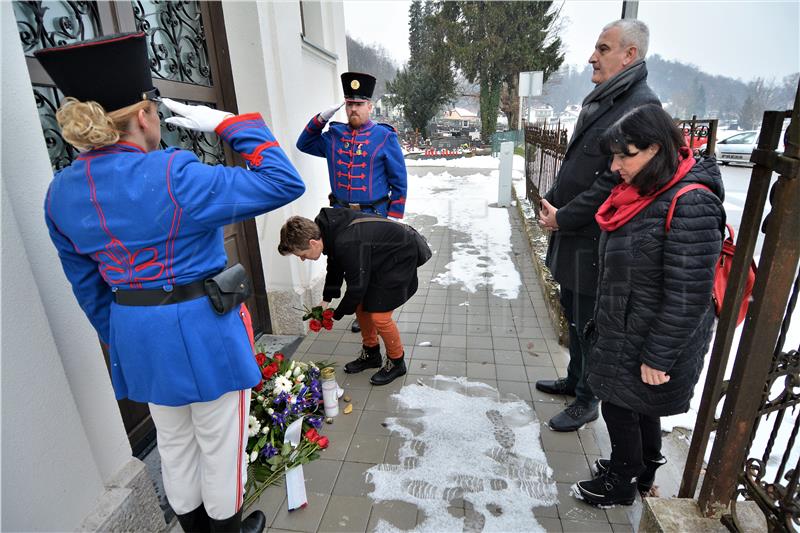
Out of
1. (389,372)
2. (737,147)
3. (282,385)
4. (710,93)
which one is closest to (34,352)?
(282,385)

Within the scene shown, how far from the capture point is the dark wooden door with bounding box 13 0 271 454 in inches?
78.7

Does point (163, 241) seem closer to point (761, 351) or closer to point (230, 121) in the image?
point (230, 121)

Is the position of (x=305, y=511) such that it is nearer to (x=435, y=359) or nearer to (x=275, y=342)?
(x=435, y=359)

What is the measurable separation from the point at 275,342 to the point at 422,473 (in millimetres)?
2073

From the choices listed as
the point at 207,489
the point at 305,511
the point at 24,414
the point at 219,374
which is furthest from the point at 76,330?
the point at 305,511

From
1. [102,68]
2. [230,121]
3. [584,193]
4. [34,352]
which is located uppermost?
[102,68]

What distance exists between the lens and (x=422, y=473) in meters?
2.38

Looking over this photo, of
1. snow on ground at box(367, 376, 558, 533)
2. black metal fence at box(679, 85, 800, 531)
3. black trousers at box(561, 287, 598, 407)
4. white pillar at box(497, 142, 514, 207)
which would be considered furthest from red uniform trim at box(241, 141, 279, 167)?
white pillar at box(497, 142, 514, 207)

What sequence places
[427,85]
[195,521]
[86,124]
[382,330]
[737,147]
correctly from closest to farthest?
[86,124], [195,521], [382,330], [737,147], [427,85]

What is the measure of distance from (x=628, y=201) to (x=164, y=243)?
1.73 metres

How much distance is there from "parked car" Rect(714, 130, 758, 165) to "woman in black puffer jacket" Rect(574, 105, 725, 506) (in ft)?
53.2

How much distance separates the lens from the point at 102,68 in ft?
4.10

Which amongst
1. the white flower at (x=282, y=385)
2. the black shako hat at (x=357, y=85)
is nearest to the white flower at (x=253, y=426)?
the white flower at (x=282, y=385)

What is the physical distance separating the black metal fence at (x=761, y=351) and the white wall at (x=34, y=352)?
238cm
